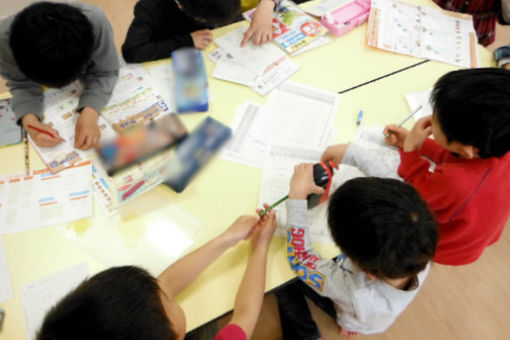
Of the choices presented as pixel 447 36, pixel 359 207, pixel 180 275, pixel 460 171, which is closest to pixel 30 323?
pixel 180 275

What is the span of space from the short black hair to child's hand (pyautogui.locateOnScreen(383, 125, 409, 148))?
942mm

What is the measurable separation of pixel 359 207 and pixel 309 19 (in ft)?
2.98

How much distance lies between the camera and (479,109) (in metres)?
0.77

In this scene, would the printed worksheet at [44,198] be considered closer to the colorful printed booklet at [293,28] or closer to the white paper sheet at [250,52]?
the white paper sheet at [250,52]

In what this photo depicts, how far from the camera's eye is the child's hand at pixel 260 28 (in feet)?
4.00

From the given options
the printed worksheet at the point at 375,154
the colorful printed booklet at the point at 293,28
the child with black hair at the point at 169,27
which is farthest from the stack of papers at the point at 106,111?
the printed worksheet at the point at 375,154

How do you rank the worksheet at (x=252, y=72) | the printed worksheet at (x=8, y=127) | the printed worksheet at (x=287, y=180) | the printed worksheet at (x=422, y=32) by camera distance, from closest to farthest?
the printed worksheet at (x=287, y=180) → the printed worksheet at (x=8, y=127) → the worksheet at (x=252, y=72) → the printed worksheet at (x=422, y=32)

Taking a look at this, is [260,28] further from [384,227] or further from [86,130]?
[384,227]

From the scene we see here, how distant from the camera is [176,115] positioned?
1062 mm

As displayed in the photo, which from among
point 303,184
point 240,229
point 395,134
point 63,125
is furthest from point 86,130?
point 395,134

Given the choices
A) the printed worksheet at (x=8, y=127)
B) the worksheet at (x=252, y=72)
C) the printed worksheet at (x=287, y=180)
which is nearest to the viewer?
the printed worksheet at (x=287, y=180)

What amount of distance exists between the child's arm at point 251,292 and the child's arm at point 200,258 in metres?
0.06

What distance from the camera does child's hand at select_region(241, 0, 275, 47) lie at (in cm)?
122

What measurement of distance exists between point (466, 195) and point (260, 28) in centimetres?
89
